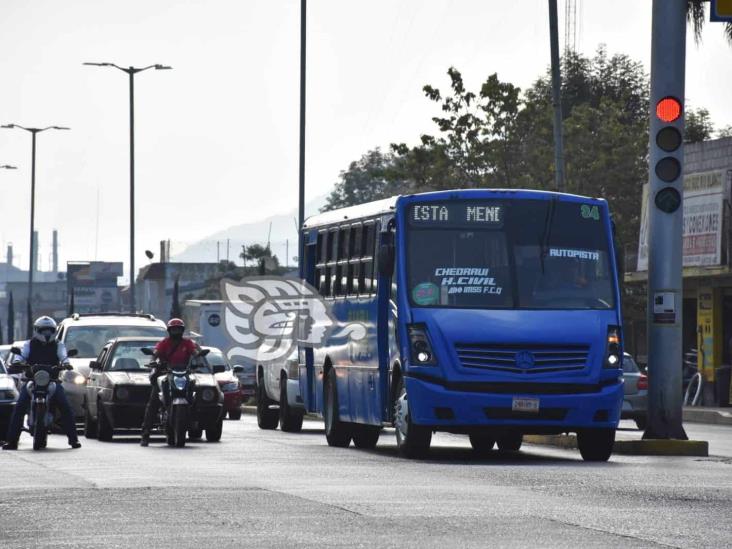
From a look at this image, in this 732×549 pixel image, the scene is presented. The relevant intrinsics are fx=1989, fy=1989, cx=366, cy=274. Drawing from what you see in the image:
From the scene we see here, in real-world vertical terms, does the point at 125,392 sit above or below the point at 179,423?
above

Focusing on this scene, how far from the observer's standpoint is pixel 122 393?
28016mm

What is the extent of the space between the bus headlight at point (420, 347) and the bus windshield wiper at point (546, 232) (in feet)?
5.09

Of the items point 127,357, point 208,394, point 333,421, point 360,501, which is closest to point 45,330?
point 208,394

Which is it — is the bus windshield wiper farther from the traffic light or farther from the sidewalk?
the sidewalk

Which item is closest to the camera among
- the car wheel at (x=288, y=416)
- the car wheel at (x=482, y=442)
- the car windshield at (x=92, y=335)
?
the car wheel at (x=482, y=442)

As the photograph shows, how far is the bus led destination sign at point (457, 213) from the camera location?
21594 mm

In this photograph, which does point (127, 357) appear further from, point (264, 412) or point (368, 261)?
point (368, 261)

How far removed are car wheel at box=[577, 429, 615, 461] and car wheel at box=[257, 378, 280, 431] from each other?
12.8m

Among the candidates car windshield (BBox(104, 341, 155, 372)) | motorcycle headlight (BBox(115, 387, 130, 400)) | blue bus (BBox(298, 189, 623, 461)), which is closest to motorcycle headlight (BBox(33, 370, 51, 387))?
motorcycle headlight (BBox(115, 387, 130, 400))

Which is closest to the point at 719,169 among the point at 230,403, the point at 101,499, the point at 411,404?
the point at 230,403

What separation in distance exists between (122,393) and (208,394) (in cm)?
124

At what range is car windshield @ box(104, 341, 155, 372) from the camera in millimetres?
29156

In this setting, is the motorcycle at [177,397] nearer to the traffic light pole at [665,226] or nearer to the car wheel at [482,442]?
the car wheel at [482,442]

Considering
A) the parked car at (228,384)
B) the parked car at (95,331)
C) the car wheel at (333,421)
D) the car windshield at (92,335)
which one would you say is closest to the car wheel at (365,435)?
the car wheel at (333,421)
